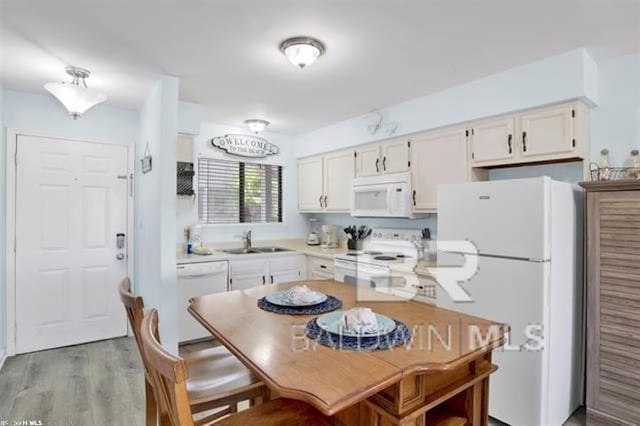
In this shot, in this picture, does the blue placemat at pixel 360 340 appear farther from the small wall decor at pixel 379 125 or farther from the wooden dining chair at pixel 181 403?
the small wall decor at pixel 379 125

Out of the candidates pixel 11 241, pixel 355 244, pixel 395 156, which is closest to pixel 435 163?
pixel 395 156

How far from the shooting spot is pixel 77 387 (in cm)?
256

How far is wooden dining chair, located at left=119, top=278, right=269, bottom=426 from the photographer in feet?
4.75

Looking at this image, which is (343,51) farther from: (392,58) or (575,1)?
(575,1)

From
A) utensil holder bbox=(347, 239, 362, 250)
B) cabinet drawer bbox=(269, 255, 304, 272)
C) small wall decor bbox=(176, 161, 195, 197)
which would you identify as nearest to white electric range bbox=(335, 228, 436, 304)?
utensil holder bbox=(347, 239, 362, 250)

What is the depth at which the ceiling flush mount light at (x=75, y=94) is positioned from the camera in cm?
244

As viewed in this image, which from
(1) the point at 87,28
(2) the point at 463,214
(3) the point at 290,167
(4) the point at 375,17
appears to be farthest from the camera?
(3) the point at 290,167

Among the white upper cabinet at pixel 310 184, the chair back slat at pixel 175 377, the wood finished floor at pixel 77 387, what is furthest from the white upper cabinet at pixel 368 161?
the chair back slat at pixel 175 377

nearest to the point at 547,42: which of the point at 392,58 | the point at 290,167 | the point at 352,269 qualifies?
the point at 392,58

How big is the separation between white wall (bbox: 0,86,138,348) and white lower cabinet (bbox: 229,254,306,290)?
179 cm

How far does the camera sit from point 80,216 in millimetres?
3428

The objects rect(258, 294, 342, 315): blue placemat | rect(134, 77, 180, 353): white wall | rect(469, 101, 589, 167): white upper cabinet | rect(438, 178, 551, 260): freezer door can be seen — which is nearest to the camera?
rect(258, 294, 342, 315): blue placemat

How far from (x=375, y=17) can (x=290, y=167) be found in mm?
3039

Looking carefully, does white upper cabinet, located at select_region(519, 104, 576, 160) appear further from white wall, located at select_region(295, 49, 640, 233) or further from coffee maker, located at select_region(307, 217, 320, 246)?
coffee maker, located at select_region(307, 217, 320, 246)
